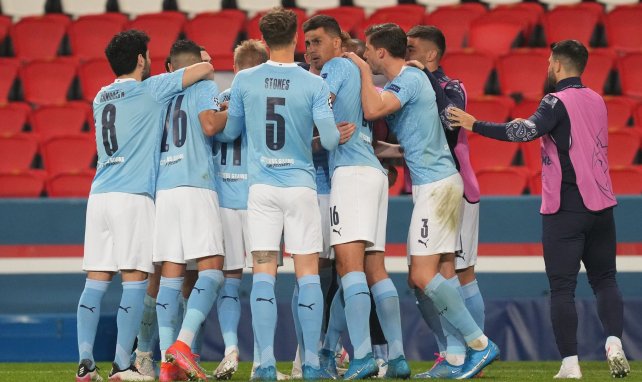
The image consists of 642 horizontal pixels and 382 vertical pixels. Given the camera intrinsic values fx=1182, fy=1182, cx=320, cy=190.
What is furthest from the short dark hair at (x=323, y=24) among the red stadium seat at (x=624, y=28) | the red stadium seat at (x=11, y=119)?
the red stadium seat at (x=624, y=28)

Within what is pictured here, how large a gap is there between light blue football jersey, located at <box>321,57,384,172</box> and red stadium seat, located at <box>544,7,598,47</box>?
23.1 feet

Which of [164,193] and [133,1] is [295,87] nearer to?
[164,193]

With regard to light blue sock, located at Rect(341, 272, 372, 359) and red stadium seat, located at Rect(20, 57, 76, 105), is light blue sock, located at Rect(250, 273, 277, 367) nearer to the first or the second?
light blue sock, located at Rect(341, 272, 372, 359)

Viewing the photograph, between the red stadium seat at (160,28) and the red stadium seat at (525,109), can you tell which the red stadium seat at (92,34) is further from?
the red stadium seat at (525,109)

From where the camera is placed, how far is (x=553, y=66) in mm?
7688

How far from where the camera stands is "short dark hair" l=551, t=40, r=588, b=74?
7598mm

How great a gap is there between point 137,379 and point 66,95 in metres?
6.94

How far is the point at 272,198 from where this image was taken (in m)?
7.00

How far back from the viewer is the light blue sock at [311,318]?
6918mm

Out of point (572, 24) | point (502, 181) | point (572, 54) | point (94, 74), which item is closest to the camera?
point (572, 54)

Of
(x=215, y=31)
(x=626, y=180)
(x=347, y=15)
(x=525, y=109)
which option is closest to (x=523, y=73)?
(x=525, y=109)

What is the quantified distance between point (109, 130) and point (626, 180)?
5.87m

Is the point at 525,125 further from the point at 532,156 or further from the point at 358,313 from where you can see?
the point at 532,156

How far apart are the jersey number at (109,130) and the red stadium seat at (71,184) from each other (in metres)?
4.11
